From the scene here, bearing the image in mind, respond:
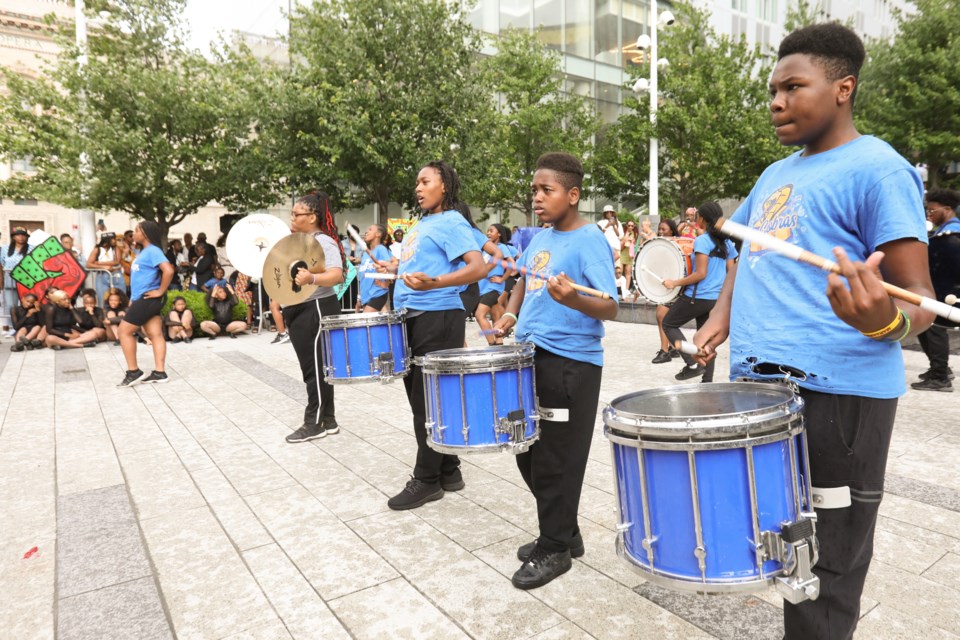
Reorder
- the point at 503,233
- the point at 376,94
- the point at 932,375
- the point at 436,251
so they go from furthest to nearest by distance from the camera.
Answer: the point at 376,94
the point at 503,233
the point at 932,375
the point at 436,251

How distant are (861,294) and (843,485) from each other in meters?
0.65

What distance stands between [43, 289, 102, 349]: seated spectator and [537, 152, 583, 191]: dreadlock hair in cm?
1137

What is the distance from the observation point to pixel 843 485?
1787 millimetres

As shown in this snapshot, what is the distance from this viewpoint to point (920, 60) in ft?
68.6

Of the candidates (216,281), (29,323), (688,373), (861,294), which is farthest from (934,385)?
(29,323)

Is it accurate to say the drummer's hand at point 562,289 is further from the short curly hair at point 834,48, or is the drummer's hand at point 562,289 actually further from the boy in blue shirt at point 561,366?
the short curly hair at point 834,48

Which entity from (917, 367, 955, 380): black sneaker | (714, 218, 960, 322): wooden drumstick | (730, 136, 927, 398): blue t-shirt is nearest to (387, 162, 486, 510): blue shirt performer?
(730, 136, 927, 398): blue t-shirt

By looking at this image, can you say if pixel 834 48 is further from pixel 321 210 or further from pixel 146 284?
pixel 146 284

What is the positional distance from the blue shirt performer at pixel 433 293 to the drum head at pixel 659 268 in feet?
14.0

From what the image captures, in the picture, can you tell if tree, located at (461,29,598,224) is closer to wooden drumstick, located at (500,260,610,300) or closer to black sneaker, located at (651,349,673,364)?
black sneaker, located at (651,349,673,364)

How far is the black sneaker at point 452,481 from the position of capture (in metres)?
4.23

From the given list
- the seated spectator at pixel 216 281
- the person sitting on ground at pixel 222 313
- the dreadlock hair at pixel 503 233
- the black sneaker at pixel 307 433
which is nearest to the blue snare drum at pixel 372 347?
the black sneaker at pixel 307 433

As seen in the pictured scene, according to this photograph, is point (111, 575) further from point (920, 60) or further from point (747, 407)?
point (920, 60)

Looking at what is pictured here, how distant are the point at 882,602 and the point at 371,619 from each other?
210cm
